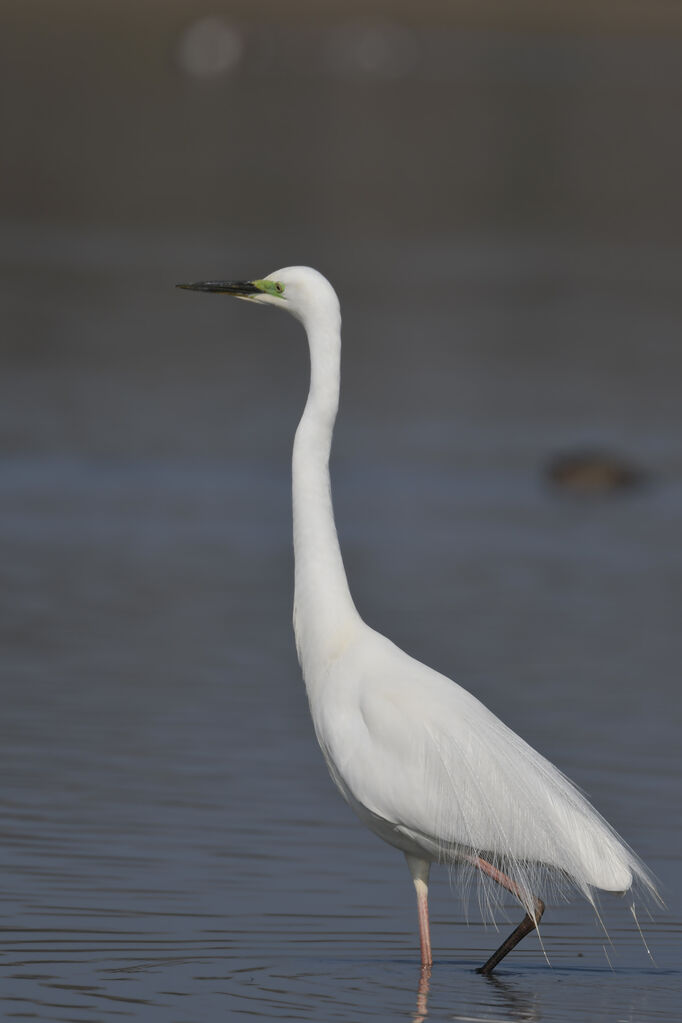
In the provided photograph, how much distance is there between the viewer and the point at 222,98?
46.2 meters

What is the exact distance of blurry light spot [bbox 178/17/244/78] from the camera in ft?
169

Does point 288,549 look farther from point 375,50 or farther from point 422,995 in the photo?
point 375,50

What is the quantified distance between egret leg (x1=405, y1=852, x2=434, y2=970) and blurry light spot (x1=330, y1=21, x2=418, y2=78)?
4831 centimetres

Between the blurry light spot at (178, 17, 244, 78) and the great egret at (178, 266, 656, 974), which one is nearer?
the great egret at (178, 266, 656, 974)

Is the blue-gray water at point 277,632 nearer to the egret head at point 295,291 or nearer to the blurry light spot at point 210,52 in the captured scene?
the egret head at point 295,291

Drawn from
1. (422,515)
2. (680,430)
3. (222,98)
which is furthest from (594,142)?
(422,515)

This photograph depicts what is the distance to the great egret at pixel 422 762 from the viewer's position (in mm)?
5953

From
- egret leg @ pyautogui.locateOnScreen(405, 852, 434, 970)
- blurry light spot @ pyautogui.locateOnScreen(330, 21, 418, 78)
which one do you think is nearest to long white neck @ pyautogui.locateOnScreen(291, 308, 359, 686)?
egret leg @ pyautogui.locateOnScreen(405, 852, 434, 970)

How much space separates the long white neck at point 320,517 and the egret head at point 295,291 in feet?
0.12

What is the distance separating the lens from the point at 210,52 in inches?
2071

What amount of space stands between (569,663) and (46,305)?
11.9 m

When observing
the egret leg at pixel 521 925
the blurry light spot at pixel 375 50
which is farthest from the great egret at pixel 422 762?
the blurry light spot at pixel 375 50

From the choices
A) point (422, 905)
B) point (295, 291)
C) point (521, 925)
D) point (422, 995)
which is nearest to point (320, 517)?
point (295, 291)

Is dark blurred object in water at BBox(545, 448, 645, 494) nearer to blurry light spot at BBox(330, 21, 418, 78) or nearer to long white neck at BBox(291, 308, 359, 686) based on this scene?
long white neck at BBox(291, 308, 359, 686)
